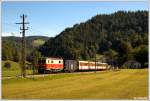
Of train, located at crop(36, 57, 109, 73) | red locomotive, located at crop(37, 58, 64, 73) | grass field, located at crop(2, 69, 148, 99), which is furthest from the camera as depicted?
train, located at crop(36, 57, 109, 73)

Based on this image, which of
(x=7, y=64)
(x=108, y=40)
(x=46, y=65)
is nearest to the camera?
(x=46, y=65)

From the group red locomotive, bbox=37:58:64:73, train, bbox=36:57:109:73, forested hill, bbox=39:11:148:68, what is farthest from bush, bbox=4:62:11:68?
red locomotive, bbox=37:58:64:73

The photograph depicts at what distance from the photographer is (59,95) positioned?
832 inches

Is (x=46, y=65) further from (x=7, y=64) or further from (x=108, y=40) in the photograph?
(x=108, y=40)

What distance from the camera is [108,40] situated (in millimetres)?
96000

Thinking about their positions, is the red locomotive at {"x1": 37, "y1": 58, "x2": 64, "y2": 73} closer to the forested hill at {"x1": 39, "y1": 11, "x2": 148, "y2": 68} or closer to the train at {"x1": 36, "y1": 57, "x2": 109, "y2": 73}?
the train at {"x1": 36, "y1": 57, "x2": 109, "y2": 73}

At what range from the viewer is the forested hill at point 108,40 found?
71.6m

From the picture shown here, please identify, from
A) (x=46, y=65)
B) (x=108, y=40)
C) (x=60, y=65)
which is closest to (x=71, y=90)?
(x=46, y=65)

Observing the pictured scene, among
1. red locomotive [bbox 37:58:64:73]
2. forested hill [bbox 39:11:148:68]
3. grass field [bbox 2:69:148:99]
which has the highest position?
forested hill [bbox 39:11:148:68]

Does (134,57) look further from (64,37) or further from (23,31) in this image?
(23,31)

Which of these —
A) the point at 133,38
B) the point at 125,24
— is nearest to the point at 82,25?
the point at 125,24

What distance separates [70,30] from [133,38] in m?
23.2

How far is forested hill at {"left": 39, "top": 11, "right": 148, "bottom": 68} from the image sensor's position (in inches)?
2818

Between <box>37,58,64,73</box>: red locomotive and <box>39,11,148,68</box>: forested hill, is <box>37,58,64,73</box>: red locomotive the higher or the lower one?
the lower one
